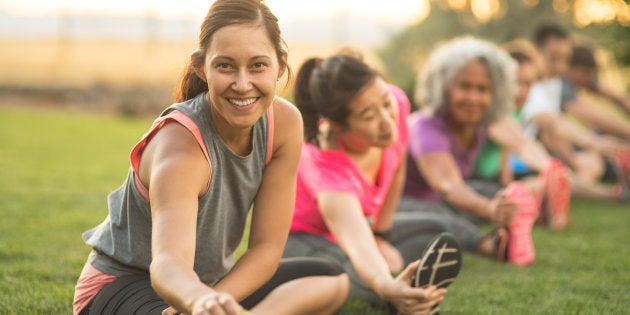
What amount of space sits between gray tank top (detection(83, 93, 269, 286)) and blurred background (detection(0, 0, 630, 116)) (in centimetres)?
1205

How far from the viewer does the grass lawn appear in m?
2.96

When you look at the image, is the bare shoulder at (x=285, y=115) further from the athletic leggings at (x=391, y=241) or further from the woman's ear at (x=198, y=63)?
the athletic leggings at (x=391, y=241)

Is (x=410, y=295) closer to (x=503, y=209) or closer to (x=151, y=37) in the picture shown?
(x=503, y=209)

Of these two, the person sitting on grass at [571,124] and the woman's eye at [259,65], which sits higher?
the woman's eye at [259,65]

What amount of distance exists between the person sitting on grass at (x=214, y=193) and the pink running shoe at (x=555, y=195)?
2768mm

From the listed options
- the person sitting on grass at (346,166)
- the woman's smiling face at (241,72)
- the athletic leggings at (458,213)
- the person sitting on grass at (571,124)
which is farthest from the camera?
the person sitting on grass at (571,124)

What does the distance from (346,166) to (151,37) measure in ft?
55.4

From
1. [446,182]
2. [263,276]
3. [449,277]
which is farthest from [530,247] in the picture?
[263,276]

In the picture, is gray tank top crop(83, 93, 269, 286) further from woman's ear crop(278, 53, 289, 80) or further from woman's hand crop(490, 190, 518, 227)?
woman's hand crop(490, 190, 518, 227)


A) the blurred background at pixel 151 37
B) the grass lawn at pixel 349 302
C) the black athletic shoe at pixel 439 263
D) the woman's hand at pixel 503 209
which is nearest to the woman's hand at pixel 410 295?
the black athletic shoe at pixel 439 263

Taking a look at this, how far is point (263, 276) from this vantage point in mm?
2242

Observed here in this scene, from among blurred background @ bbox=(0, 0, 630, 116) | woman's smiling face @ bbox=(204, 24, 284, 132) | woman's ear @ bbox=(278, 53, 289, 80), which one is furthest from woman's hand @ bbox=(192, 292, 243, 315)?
blurred background @ bbox=(0, 0, 630, 116)

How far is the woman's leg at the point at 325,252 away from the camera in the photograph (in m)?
3.03

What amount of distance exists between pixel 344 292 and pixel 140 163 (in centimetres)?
96
